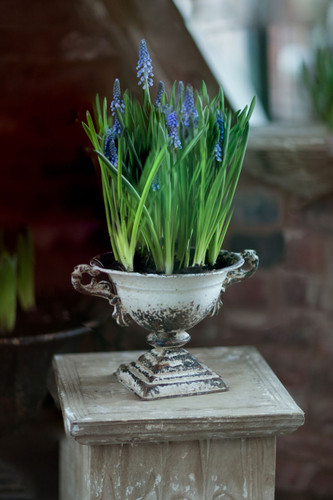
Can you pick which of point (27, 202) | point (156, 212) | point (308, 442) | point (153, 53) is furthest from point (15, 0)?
point (308, 442)

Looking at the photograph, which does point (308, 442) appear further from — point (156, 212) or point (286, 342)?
point (156, 212)

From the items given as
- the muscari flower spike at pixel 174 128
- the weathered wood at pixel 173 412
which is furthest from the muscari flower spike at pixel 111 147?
the weathered wood at pixel 173 412

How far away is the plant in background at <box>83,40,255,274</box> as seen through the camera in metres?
1.24

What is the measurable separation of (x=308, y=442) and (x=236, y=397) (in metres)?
0.90

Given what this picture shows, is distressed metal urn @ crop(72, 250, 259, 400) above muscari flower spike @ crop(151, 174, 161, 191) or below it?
below

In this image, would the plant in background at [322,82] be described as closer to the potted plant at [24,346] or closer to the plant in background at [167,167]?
the plant in background at [167,167]

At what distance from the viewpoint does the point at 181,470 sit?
1292mm

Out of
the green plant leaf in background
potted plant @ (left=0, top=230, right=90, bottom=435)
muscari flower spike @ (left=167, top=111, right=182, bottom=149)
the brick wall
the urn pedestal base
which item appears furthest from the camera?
the brick wall

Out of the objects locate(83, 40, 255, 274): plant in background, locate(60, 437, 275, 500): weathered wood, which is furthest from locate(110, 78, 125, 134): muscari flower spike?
locate(60, 437, 275, 500): weathered wood

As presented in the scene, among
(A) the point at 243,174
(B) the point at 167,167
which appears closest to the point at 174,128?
(B) the point at 167,167

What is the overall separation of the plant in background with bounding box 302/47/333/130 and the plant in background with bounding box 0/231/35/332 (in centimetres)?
86

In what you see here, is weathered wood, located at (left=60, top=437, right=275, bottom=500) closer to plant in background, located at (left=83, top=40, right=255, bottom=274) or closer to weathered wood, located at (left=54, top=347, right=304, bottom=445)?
weathered wood, located at (left=54, top=347, right=304, bottom=445)

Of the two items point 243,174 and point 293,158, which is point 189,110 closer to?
point 293,158

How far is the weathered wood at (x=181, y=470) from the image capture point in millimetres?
1266
